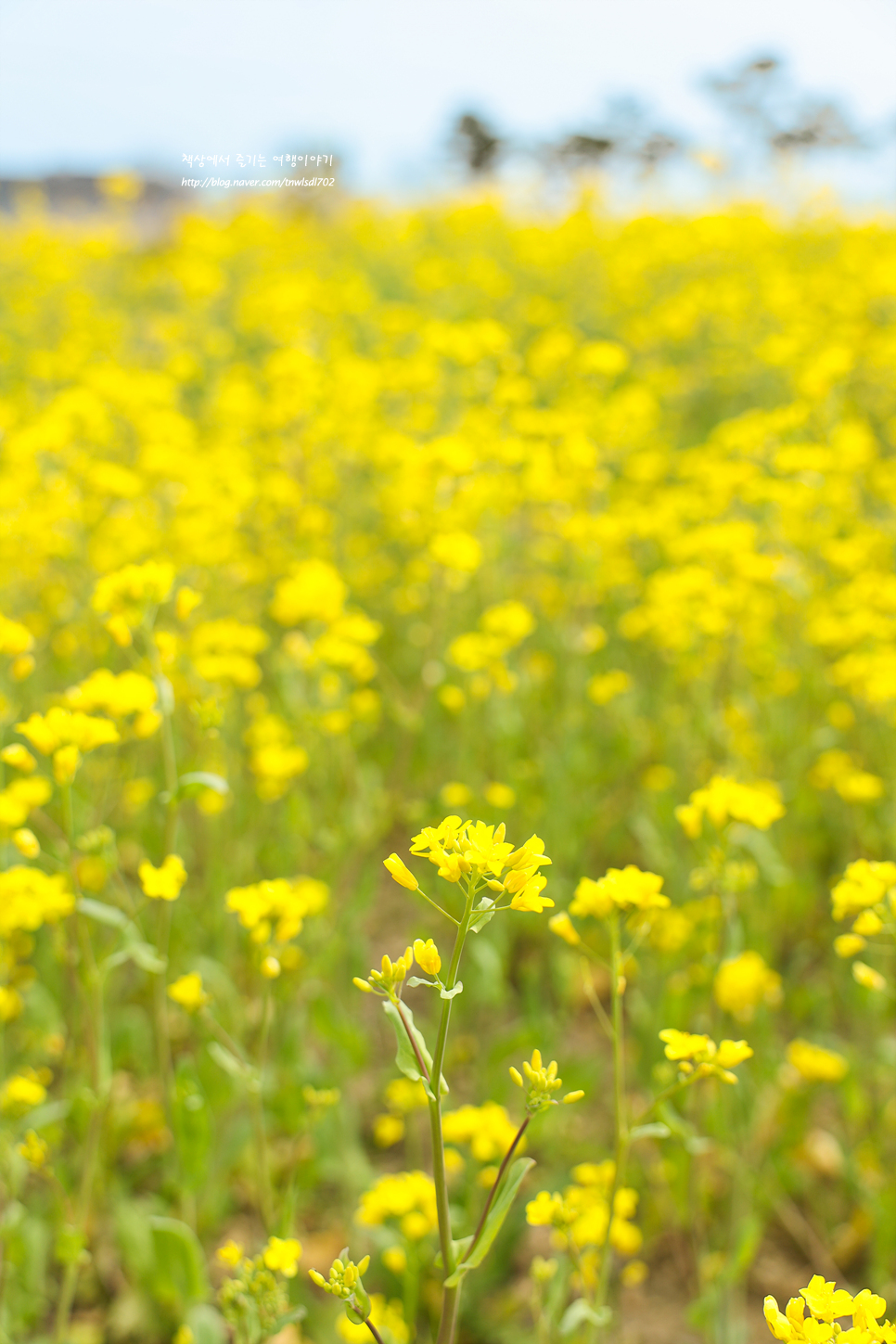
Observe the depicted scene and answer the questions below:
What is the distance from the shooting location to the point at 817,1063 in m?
2.21

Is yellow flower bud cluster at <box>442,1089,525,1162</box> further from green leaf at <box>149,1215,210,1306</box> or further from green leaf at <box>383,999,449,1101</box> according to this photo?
green leaf at <box>383,999,449,1101</box>

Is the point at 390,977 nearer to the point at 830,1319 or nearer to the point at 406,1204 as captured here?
the point at 830,1319

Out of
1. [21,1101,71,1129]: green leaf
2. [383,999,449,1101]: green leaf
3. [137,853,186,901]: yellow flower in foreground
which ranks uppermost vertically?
[383,999,449,1101]: green leaf

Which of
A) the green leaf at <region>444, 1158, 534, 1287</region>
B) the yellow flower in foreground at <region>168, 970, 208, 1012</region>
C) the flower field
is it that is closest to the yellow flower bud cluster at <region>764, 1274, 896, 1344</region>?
the flower field

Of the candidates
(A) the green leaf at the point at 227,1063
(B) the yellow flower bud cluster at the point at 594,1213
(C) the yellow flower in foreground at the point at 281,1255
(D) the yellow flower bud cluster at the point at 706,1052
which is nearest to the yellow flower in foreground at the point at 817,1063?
(B) the yellow flower bud cluster at the point at 594,1213

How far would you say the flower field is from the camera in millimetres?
1627

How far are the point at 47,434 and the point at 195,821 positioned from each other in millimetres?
1424

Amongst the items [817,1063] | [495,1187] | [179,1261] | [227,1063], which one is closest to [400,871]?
[495,1187]

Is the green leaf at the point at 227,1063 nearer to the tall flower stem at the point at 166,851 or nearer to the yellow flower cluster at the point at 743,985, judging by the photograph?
the tall flower stem at the point at 166,851

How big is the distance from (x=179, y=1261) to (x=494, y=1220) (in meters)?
0.98

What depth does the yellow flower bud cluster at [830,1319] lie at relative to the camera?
908 mm

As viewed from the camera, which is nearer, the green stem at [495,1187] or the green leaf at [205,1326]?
the green stem at [495,1187]

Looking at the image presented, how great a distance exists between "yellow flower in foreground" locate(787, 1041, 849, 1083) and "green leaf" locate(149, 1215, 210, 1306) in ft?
4.38

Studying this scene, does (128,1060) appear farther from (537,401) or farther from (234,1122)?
(537,401)
